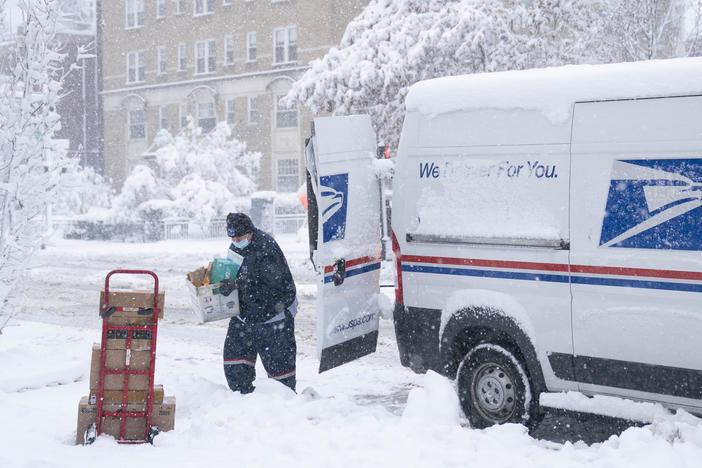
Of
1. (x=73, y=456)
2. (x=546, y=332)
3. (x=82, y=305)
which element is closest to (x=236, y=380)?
(x=73, y=456)

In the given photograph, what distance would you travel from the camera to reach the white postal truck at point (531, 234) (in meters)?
5.23

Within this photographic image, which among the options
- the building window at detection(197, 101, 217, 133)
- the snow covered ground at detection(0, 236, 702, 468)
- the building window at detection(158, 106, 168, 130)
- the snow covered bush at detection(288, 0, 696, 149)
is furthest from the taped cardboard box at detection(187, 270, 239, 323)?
the building window at detection(158, 106, 168, 130)

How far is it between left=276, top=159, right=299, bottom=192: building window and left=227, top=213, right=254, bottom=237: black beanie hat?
1346 inches

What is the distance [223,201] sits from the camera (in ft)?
96.4

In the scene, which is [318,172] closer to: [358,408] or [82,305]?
[358,408]

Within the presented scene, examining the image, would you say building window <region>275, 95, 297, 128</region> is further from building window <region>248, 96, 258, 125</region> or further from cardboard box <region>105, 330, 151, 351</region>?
cardboard box <region>105, 330, 151, 351</region>

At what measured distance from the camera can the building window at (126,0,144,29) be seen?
155ft

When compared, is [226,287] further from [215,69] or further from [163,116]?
[163,116]

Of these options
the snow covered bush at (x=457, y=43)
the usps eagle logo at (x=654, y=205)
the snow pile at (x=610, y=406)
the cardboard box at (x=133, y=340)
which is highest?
the snow covered bush at (x=457, y=43)

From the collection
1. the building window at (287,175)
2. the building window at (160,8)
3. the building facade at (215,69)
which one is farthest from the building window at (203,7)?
the building window at (287,175)

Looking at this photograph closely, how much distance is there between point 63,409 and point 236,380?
4.83ft

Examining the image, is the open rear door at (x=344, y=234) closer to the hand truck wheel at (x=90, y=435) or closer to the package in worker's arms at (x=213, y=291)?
the package in worker's arms at (x=213, y=291)

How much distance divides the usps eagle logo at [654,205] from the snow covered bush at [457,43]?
994cm

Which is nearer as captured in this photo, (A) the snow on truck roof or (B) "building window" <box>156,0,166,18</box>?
(A) the snow on truck roof
